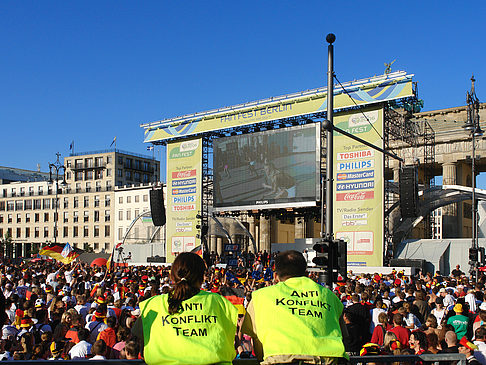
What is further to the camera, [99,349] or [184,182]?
[184,182]

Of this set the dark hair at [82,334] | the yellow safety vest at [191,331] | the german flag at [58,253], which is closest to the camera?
the yellow safety vest at [191,331]

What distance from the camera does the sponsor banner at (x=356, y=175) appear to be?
35.0 metres

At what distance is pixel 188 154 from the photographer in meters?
46.8

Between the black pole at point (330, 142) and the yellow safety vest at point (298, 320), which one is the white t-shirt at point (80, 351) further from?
the black pole at point (330, 142)

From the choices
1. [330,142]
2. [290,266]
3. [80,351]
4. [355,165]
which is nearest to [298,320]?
[290,266]

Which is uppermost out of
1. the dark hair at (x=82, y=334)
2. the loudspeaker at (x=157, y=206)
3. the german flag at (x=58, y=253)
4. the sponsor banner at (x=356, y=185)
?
the sponsor banner at (x=356, y=185)

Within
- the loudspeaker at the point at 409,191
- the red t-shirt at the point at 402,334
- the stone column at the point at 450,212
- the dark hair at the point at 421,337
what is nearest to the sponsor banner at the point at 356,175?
the loudspeaker at the point at 409,191

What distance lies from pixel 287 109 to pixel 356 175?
7.32m

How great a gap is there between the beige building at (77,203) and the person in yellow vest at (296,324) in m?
89.6

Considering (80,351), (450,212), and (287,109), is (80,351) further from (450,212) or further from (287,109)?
(450,212)

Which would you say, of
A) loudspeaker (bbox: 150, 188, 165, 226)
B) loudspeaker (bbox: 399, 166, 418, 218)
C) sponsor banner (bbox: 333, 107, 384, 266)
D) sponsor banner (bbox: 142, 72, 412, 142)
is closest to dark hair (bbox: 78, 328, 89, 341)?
sponsor banner (bbox: 142, 72, 412, 142)

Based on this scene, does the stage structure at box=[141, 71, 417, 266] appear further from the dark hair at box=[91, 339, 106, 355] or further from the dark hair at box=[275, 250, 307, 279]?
the dark hair at box=[275, 250, 307, 279]

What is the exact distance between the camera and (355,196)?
35.4m

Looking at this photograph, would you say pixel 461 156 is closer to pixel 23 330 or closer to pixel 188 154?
pixel 188 154
